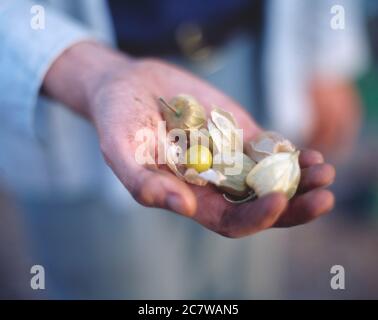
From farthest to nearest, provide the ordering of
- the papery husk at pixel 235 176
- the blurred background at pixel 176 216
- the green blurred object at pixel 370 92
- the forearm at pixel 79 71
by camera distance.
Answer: the green blurred object at pixel 370 92 → the blurred background at pixel 176 216 → the forearm at pixel 79 71 → the papery husk at pixel 235 176

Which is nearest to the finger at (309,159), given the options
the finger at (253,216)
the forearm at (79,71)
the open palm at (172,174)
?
the open palm at (172,174)

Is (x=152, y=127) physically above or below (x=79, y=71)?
below

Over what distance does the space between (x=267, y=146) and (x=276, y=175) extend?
0.21 feet

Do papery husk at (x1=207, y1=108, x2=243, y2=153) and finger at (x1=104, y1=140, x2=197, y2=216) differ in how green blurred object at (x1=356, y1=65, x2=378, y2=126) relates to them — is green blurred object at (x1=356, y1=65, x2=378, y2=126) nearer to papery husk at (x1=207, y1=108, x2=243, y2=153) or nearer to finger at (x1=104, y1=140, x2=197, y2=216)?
papery husk at (x1=207, y1=108, x2=243, y2=153)

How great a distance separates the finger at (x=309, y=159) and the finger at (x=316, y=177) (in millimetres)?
19

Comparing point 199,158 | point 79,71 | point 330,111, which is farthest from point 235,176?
point 330,111

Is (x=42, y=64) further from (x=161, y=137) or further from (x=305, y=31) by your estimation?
(x=305, y=31)

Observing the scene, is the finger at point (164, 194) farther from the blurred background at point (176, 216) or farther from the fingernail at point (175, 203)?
the blurred background at point (176, 216)

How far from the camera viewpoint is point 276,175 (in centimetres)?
64

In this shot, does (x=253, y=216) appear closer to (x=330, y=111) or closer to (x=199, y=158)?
(x=199, y=158)

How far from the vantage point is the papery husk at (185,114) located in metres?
0.69

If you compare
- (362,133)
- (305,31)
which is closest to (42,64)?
(305,31)

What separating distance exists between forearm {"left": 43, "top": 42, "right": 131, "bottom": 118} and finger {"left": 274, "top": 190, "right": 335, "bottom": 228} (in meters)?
0.26

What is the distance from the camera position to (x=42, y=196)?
0.99 metres
